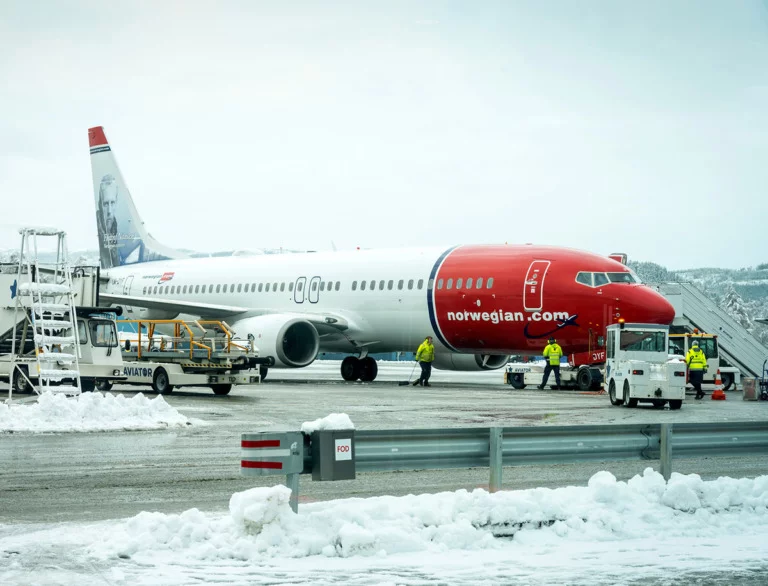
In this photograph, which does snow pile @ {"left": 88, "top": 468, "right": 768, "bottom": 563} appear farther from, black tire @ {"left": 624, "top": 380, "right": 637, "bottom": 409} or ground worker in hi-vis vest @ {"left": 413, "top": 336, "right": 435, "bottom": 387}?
ground worker in hi-vis vest @ {"left": 413, "top": 336, "right": 435, "bottom": 387}

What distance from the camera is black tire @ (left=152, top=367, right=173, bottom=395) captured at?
23656 millimetres

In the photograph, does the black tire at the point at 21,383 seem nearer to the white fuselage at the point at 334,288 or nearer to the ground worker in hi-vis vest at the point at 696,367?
the white fuselage at the point at 334,288

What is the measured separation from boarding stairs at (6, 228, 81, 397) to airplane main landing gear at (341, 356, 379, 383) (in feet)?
35.3

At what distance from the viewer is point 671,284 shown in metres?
37.0

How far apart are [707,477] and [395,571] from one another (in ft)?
18.4

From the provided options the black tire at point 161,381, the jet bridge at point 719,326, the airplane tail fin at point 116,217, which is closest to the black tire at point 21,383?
the black tire at point 161,381

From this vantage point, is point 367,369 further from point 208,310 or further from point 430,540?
point 430,540

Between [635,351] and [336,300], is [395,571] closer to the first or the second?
[635,351]

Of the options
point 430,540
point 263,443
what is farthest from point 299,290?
point 430,540

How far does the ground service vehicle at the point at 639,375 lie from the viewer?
20.9 m

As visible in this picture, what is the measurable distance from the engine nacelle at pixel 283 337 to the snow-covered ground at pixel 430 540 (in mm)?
20899

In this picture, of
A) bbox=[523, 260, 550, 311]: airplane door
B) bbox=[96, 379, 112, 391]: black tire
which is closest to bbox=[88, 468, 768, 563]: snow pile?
bbox=[96, 379, 112, 391]: black tire

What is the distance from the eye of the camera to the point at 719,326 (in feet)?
124

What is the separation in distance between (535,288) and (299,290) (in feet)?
28.6
